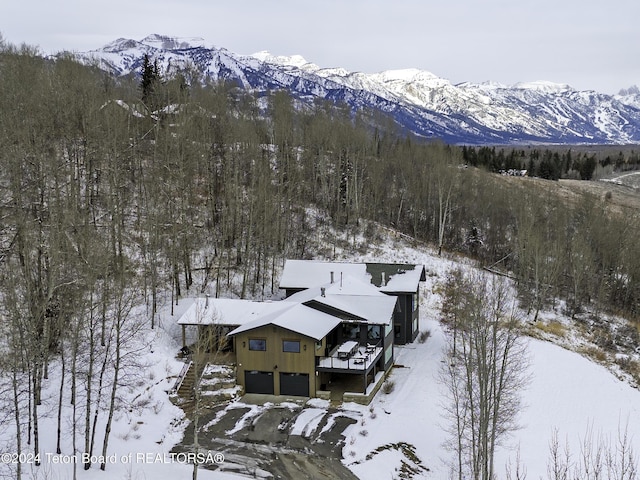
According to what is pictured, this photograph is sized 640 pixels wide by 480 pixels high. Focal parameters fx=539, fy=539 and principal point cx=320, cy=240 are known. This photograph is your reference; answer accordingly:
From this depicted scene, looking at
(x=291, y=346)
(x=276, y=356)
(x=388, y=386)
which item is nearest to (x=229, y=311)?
(x=276, y=356)

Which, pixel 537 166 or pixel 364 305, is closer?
pixel 364 305

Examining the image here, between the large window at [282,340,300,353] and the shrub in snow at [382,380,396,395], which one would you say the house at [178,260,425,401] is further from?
the shrub in snow at [382,380,396,395]

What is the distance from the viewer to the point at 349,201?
2258 inches

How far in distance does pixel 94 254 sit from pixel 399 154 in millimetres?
51619

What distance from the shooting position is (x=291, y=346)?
2898 cm

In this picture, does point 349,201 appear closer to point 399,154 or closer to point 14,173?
point 399,154

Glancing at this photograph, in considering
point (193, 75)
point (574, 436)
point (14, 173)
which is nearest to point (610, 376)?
point (574, 436)

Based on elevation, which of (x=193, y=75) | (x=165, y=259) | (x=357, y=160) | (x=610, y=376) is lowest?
(x=610, y=376)

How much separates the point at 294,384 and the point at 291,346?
6.78ft

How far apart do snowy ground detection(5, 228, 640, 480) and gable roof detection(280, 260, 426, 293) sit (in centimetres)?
442

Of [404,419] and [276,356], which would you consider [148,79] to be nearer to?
[276,356]

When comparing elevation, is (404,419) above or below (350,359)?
below

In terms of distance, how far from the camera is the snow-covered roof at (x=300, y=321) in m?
28.6

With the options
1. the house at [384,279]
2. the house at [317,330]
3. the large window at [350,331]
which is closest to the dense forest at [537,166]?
the house at [384,279]
